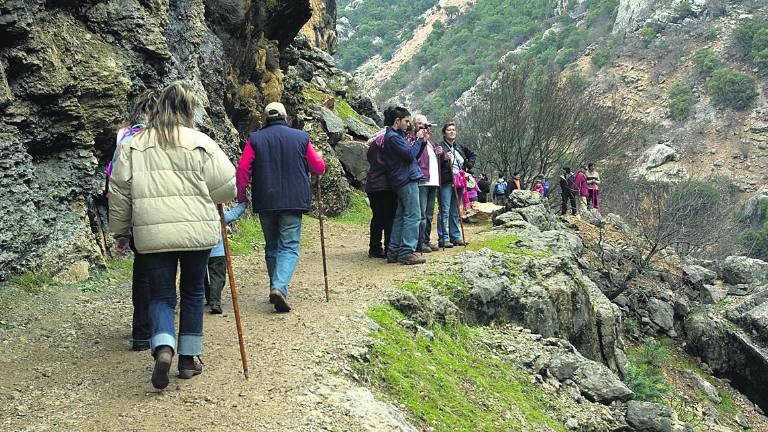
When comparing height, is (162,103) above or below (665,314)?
above

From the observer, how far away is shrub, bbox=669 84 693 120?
233 feet

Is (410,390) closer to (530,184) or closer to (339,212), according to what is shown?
(339,212)

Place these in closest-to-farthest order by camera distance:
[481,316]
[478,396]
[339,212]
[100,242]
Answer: [478,396]
[100,242]
[481,316]
[339,212]

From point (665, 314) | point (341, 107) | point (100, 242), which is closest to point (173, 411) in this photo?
point (100, 242)

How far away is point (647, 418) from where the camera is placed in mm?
7887

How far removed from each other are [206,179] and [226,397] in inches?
56.3

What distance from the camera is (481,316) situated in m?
9.17

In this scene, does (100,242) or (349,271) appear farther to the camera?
(349,271)

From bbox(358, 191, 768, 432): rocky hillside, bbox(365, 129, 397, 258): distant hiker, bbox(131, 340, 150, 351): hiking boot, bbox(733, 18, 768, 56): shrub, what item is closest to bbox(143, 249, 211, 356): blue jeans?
bbox(131, 340, 150, 351): hiking boot

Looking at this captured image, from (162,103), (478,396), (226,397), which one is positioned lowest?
(478,396)

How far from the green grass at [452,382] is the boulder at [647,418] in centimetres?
99

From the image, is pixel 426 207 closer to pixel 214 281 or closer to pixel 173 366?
pixel 214 281

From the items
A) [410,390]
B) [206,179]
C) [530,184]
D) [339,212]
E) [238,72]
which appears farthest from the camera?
[530,184]

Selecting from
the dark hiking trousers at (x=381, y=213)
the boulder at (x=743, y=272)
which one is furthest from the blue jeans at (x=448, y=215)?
the boulder at (x=743, y=272)
